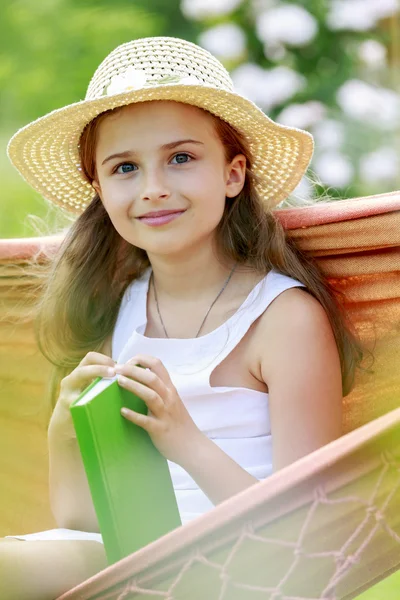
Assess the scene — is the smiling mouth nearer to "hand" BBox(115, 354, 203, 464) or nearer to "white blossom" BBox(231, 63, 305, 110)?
"hand" BBox(115, 354, 203, 464)

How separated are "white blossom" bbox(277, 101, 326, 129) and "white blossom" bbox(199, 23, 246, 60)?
0.36 meters

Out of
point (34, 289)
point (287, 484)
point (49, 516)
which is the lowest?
point (49, 516)

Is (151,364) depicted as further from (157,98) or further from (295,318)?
(157,98)

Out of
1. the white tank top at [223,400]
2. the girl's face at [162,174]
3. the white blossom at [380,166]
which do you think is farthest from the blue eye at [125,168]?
the white blossom at [380,166]

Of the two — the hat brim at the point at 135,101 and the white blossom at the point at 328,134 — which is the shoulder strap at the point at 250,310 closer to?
the hat brim at the point at 135,101

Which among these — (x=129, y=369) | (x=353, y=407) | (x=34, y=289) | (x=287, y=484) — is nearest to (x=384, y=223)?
(x=353, y=407)

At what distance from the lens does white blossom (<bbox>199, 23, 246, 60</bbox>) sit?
4215 mm

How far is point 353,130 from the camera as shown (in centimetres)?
435

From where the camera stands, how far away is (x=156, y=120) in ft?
4.73

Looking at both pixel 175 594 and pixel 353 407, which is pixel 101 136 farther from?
pixel 175 594

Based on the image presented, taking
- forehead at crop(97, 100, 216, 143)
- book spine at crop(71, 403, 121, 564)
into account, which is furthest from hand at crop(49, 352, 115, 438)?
forehead at crop(97, 100, 216, 143)

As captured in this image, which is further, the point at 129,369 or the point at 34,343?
the point at 34,343

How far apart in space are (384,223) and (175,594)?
0.63m

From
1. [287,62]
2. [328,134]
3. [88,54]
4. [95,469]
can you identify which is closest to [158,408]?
[95,469]
